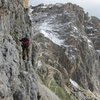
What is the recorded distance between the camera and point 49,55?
10756 cm

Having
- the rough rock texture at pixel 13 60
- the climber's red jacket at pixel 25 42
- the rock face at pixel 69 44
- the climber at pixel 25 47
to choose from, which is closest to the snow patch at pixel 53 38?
the rock face at pixel 69 44

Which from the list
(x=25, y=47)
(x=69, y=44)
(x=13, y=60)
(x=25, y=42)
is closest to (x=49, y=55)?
(x=69, y=44)

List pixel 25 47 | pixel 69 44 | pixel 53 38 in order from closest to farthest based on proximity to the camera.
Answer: pixel 25 47, pixel 69 44, pixel 53 38

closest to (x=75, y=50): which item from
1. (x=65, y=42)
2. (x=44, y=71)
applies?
(x=65, y=42)

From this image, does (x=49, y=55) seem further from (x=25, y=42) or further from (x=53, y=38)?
(x=25, y=42)

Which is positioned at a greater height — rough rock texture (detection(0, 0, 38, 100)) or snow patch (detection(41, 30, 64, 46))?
rough rock texture (detection(0, 0, 38, 100))

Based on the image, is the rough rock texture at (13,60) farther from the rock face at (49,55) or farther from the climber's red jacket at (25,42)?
the climber's red jacket at (25,42)

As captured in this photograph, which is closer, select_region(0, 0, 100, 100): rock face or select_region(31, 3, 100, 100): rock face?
select_region(0, 0, 100, 100): rock face

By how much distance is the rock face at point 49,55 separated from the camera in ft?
105

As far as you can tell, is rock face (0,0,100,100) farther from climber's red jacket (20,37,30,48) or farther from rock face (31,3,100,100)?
climber's red jacket (20,37,30,48)

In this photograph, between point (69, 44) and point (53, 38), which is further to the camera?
point (53, 38)

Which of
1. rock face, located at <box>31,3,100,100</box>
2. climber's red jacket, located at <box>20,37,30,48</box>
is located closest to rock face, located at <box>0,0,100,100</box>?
rock face, located at <box>31,3,100,100</box>

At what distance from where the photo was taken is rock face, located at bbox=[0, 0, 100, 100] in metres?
31.9

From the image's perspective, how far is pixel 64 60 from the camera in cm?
12294
